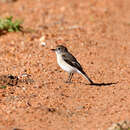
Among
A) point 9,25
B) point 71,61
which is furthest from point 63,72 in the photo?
point 9,25

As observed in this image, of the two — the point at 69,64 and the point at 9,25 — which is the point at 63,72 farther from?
the point at 9,25

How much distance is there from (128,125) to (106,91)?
272 cm

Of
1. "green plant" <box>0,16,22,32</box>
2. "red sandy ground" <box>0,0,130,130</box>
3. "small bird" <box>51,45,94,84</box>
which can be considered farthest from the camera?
"green plant" <box>0,16,22,32</box>

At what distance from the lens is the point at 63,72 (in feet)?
42.5

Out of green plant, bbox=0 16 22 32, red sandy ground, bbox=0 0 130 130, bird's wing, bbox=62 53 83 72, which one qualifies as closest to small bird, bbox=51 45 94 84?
bird's wing, bbox=62 53 83 72

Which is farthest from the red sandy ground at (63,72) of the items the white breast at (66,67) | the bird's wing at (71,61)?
the bird's wing at (71,61)

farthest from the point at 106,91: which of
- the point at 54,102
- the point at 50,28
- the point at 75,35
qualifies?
the point at 50,28

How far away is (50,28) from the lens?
56.1 ft

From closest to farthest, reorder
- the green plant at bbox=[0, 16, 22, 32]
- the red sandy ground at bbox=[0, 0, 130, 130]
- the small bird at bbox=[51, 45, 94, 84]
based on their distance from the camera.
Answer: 1. the red sandy ground at bbox=[0, 0, 130, 130]
2. the small bird at bbox=[51, 45, 94, 84]
3. the green plant at bbox=[0, 16, 22, 32]

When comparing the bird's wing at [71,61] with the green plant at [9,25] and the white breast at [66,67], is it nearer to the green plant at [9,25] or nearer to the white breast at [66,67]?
the white breast at [66,67]

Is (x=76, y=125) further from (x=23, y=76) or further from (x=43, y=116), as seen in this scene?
(x=23, y=76)

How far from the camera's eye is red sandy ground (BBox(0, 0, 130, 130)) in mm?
9422

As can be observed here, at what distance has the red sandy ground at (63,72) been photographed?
30.9ft

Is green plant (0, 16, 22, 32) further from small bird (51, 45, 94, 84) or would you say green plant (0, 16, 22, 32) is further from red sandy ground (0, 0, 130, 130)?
small bird (51, 45, 94, 84)
